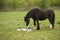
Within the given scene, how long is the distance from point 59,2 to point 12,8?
4721 millimetres

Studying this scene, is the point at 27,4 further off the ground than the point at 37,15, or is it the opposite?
the point at 27,4

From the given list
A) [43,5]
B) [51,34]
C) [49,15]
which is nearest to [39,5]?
[43,5]

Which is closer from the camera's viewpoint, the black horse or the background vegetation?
the black horse

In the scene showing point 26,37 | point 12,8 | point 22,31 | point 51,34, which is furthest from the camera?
point 12,8

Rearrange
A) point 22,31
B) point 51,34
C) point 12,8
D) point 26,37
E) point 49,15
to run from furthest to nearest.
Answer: point 12,8, point 49,15, point 22,31, point 51,34, point 26,37

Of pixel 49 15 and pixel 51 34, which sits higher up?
pixel 49 15

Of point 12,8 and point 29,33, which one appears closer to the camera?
point 29,33

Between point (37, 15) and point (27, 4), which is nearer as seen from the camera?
point (37, 15)

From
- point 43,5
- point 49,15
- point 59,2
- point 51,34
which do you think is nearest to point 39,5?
point 43,5

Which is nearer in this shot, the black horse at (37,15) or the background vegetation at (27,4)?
the black horse at (37,15)

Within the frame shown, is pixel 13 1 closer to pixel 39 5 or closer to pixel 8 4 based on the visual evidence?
pixel 8 4

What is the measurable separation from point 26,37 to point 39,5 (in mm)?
16443

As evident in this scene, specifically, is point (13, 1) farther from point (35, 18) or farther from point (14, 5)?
point (35, 18)

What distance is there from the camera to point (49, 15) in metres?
10.2
